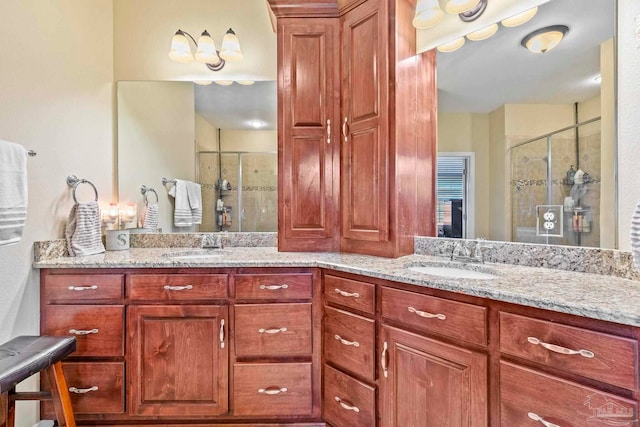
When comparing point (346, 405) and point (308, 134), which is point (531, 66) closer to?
point (308, 134)

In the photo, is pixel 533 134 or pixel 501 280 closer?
pixel 501 280

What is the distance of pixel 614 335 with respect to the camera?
84cm

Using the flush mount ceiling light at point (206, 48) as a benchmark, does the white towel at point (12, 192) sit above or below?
below

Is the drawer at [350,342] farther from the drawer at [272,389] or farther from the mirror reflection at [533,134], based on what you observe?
the mirror reflection at [533,134]

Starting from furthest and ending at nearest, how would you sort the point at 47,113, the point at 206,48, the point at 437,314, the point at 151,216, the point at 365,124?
the point at 151,216, the point at 206,48, the point at 365,124, the point at 47,113, the point at 437,314

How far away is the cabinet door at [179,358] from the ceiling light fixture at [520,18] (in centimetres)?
199

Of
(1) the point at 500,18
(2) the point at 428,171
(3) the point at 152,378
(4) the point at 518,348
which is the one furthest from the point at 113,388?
(1) the point at 500,18

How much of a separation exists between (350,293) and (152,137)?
1.88m

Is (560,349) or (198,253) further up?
(198,253)

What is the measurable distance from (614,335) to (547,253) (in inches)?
27.2

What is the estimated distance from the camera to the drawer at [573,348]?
2.68 ft

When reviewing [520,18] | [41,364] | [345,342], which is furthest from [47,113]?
[520,18]

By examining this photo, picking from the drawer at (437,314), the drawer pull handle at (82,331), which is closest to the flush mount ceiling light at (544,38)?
the drawer at (437,314)

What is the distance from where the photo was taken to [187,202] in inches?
91.4
